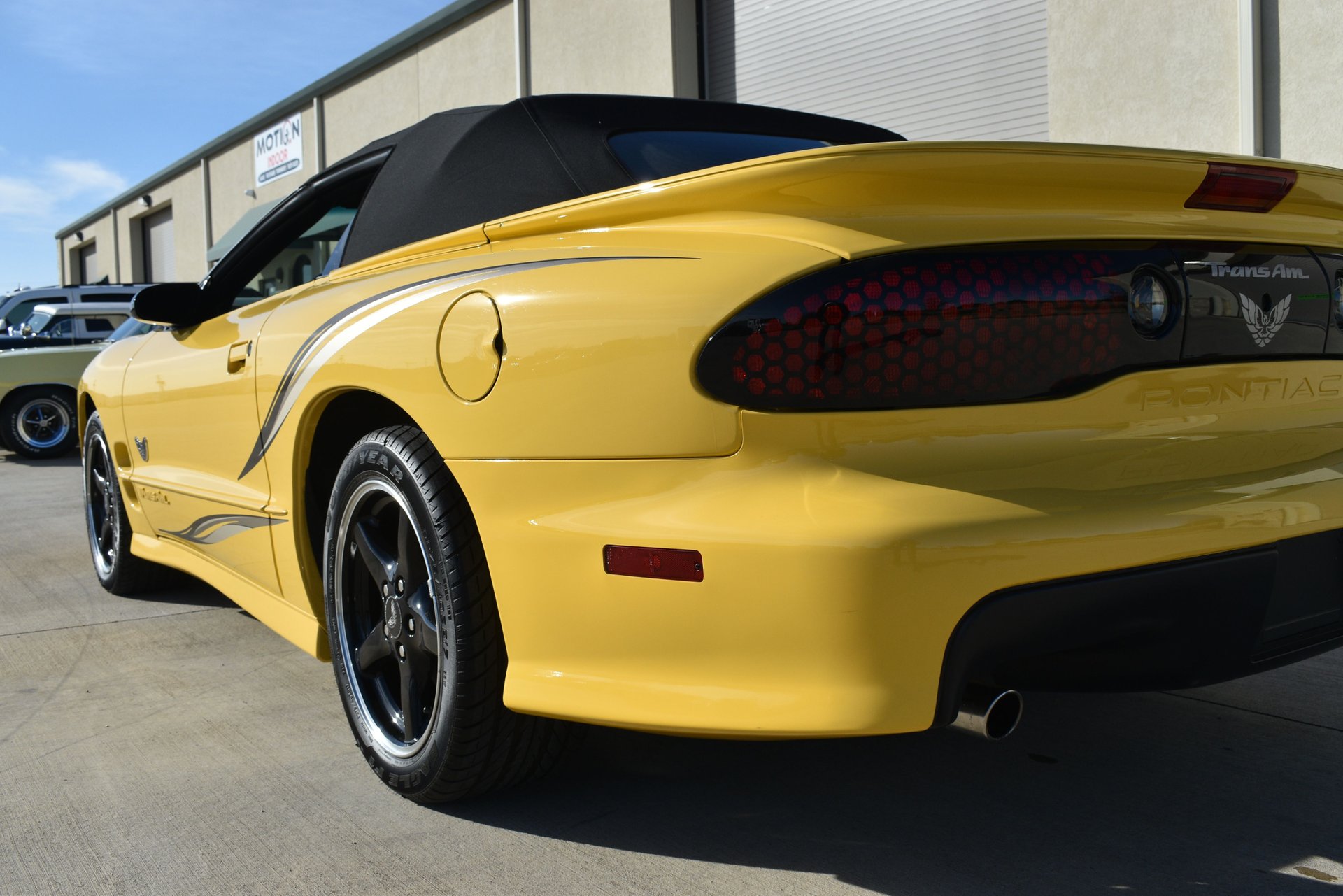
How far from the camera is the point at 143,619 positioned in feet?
13.4

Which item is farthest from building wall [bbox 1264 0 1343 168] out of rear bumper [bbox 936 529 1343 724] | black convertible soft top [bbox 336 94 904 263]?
rear bumper [bbox 936 529 1343 724]

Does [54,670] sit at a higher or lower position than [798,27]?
Answer: lower

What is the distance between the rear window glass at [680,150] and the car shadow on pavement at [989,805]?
4.19ft

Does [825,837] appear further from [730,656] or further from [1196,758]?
[1196,758]

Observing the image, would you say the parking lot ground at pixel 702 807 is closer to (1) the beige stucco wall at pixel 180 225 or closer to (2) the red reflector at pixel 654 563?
(2) the red reflector at pixel 654 563

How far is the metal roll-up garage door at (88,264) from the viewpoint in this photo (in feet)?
131

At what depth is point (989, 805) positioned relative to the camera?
7.52 feet

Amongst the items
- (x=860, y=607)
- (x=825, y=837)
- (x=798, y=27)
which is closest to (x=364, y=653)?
(x=825, y=837)

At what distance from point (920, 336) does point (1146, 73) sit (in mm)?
7630

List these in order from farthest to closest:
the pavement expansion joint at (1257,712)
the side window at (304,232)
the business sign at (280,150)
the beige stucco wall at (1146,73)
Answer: the business sign at (280,150)
the beige stucco wall at (1146,73)
the side window at (304,232)
the pavement expansion joint at (1257,712)

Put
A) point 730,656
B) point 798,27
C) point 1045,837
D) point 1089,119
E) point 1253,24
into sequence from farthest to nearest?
point 798,27, point 1089,119, point 1253,24, point 1045,837, point 730,656

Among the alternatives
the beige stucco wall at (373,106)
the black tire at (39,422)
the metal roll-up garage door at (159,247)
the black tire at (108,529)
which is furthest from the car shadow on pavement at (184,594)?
the metal roll-up garage door at (159,247)

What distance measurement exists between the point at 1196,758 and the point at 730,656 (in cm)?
138

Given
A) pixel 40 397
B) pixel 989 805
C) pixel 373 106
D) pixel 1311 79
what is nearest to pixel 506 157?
pixel 989 805
